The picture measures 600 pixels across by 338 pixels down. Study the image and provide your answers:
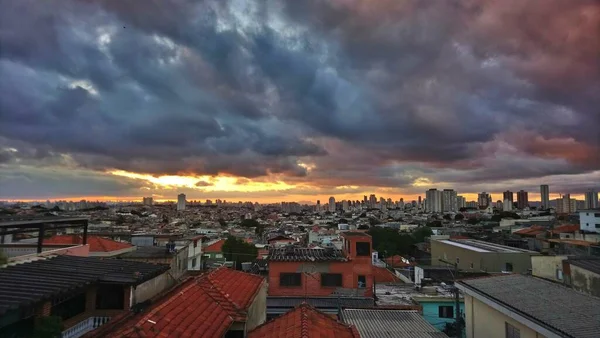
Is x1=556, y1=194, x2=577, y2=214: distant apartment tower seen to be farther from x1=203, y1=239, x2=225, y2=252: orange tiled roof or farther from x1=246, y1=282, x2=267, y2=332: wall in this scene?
x1=246, y1=282, x2=267, y2=332: wall

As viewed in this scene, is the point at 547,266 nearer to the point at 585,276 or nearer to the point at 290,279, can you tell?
the point at 585,276

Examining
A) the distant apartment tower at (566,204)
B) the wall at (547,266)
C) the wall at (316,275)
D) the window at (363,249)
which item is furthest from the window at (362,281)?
the distant apartment tower at (566,204)

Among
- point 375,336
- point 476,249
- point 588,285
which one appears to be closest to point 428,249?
point 476,249

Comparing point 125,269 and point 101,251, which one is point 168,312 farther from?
point 101,251

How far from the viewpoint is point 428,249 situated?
59.2 m

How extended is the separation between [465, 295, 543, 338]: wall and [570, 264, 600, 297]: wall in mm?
5222

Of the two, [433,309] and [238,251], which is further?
[238,251]

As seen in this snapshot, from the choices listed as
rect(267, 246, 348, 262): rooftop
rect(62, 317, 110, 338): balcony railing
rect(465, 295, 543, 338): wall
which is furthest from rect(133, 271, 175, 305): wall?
rect(267, 246, 348, 262): rooftop

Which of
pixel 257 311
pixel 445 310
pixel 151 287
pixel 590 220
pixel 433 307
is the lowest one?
pixel 445 310

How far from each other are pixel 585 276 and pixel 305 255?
636 inches

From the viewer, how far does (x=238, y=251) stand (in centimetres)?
4591

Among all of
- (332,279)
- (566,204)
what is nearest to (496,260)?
(332,279)

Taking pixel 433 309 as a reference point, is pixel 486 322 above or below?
above

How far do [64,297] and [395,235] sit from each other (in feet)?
204
